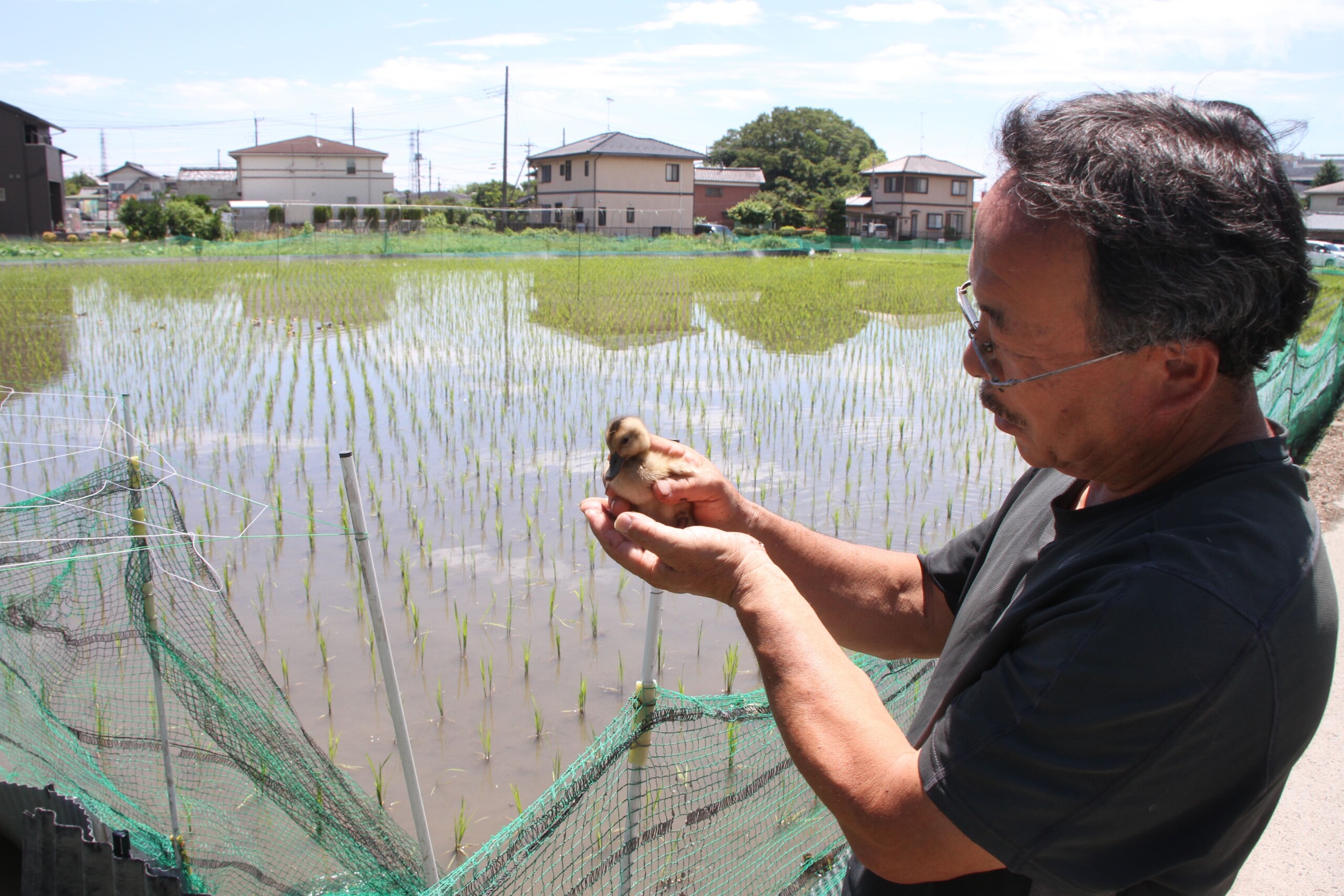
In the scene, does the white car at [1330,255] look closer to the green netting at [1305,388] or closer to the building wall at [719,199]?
the green netting at [1305,388]

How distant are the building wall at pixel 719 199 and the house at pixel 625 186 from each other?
27.7ft

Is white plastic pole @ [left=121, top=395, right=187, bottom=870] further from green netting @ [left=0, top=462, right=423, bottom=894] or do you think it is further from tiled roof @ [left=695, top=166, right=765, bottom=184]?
tiled roof @ [left=695, top=166, right=765, bottom=184]

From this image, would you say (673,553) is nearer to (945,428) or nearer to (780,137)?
(945,428)

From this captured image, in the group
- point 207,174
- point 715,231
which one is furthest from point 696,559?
point 207,174

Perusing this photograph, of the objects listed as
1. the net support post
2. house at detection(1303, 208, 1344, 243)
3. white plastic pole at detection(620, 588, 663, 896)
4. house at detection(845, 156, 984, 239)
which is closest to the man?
white plastic pole at detection(620, 588, 663, 896)

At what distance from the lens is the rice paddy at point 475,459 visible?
440 centimetres

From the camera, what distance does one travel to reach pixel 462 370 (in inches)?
436

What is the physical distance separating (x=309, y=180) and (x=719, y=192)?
2581cm

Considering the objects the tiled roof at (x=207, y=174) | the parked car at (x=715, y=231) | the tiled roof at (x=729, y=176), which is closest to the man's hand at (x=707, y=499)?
the parked car at (x=715, y=231)

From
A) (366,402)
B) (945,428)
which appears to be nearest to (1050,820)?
(945,428)

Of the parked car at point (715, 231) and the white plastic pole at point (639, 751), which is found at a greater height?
the parked car at point (715, 231)

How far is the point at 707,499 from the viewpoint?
2.08 metres

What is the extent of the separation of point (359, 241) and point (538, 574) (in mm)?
29732

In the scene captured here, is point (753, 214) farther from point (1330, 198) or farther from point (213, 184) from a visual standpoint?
point (1330, 198)
